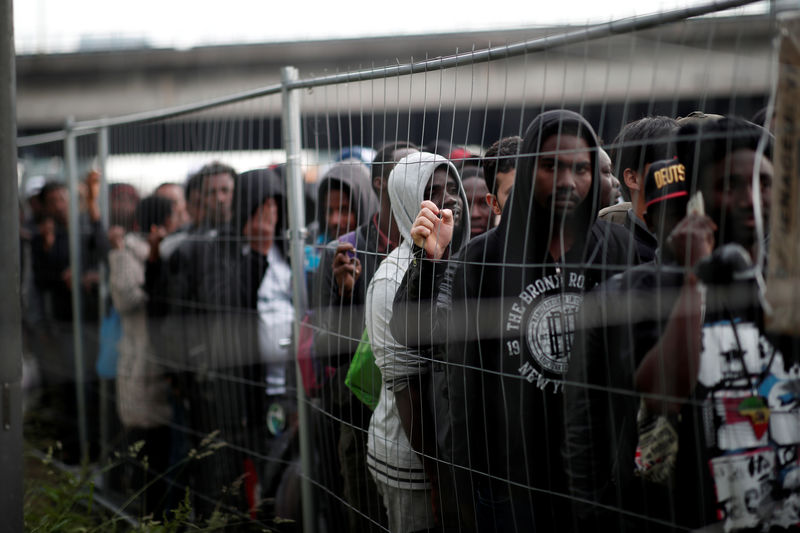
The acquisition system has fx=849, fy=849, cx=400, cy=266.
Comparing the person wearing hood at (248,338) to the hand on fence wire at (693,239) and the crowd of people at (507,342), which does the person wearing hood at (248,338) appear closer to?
the crowd of people at (507,342)

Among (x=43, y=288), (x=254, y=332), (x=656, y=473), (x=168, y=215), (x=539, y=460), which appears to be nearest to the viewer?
(x=656, y=473)

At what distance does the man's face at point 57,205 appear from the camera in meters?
7.65

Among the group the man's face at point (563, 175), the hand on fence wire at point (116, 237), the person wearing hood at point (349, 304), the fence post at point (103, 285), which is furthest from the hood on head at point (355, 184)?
the fence post at point (103, 285)

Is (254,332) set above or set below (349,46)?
below

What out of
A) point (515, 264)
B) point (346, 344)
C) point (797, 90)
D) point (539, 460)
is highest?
point (797, 90)

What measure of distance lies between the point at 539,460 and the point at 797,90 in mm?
1228

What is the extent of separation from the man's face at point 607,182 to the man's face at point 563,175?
42 cm

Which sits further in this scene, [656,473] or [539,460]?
[539,460]

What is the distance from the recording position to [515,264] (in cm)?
250

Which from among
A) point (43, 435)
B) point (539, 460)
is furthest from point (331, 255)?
point (43, 435)

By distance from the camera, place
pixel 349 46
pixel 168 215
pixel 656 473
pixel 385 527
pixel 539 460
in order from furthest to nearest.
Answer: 1. pixel 349 46
2. pixel 168 215
3. pixel 385 527
4. pixel 539 460
5. pixel 656 473

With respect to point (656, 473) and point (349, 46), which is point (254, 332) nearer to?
point (656, 473)

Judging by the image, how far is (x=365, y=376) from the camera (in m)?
3.13

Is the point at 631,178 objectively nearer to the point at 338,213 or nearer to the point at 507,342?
the point at 507,342
